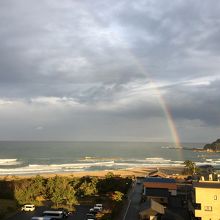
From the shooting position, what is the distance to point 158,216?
24.8 meters

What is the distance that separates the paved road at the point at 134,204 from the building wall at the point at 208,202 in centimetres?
533

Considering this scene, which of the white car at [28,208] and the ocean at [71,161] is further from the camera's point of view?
the ocean at [71,161]

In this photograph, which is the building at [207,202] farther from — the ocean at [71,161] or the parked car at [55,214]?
the ocean at [71,161]

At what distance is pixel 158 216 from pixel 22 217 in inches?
445

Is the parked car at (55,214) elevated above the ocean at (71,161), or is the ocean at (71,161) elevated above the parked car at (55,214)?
the ocean at (71,161)

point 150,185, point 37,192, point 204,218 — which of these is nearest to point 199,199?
point 204,218

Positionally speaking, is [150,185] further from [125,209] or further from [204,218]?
[204,218]

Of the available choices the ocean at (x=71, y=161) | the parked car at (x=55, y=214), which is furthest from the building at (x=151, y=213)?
the ocean at (x=71, y=161)

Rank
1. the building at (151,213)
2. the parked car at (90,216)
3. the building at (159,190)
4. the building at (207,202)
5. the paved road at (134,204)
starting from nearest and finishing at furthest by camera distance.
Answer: the building at (207,202) → the building at (151,213) → the parked car at (90,216) → the paved road at (134,204) → the building at (159,190)

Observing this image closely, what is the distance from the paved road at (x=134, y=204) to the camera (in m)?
26.1

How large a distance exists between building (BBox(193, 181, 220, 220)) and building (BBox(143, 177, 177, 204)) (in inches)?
301

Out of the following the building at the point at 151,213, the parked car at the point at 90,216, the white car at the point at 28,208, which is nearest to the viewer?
the building at the point at 151,213

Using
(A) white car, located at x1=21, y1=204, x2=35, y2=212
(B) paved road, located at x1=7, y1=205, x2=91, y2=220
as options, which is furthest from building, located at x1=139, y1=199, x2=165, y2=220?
(A) white car, located at x1=21, y1=204, x2=35, y2=212

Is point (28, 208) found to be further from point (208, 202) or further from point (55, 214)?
point (208, 202)
